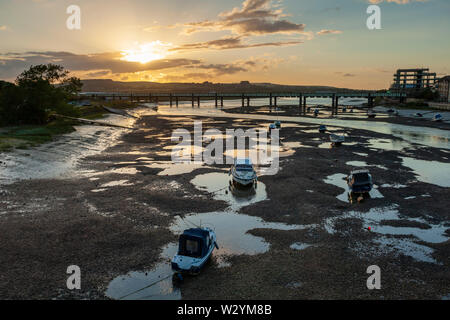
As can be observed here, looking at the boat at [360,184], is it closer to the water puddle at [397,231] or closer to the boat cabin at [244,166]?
the water puddle at [397,231]

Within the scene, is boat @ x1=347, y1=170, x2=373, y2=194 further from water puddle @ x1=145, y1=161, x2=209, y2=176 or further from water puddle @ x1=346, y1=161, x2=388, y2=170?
water puddle @ x1=145, y1=161, x2=209, y2=176

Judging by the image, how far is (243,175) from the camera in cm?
3219

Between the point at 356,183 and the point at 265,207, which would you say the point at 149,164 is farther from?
the point at 356,183

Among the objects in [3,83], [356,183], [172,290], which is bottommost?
[172,290]

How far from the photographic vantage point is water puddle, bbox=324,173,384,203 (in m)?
29.2

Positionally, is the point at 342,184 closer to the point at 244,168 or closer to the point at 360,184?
the point at 360,184

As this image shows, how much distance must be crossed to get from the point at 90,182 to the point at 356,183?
27.0 meters

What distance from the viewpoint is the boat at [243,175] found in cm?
3195

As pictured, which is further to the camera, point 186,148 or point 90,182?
point 186,148

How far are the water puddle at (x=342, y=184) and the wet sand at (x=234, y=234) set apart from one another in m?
0.68

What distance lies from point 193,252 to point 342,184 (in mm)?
20889

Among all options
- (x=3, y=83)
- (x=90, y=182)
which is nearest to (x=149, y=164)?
(x=90, y=182)

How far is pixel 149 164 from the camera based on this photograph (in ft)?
139
